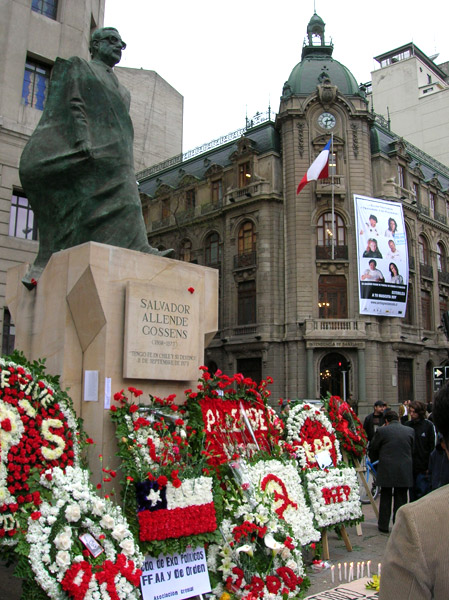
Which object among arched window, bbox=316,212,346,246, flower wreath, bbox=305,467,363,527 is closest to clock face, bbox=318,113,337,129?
arched window, bbox=316,212,346,246

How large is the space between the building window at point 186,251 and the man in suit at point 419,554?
38482 millimetres

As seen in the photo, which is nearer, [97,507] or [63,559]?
[63,559]

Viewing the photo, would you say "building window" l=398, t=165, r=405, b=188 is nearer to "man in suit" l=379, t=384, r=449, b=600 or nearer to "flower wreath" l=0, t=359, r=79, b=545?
"flower wreath" l=0, t=359, r=79, b=545

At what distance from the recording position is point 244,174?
36.8m

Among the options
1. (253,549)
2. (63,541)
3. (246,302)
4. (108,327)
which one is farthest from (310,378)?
(63,541)

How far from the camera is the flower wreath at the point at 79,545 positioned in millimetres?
3752

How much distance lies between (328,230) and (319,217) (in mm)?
961

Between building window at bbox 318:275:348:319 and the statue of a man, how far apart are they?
26.9 meters

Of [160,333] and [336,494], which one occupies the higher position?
[160,333]

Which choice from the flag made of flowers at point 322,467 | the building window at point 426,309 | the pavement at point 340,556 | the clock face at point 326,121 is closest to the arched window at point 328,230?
the clock face at point 326,121

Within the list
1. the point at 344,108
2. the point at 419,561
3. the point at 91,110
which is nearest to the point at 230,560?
the point at 419,561

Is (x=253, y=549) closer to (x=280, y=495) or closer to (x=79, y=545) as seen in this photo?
(x=280, y=495)

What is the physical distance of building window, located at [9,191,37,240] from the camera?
1816cm

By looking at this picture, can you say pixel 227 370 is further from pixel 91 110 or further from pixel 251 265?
pixel 91 110
